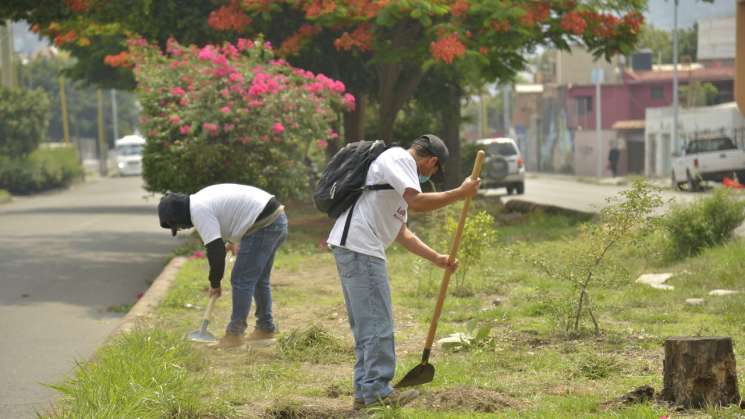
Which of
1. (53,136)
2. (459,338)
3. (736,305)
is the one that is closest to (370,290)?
(459,338)

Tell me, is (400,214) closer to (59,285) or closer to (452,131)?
(59,285)

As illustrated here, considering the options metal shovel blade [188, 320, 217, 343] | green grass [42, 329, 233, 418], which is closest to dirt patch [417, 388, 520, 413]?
green grass [42, 329, 233, 418]

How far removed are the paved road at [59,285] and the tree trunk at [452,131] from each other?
648 centimetres

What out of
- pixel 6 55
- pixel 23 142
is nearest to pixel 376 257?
pixel 23 142

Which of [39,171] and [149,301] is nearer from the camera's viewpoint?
[149,301]

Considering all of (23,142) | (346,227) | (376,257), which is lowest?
(23,142)

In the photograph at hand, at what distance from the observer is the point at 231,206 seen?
9.26 m

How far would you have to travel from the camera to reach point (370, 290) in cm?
681

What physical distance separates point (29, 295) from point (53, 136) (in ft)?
325

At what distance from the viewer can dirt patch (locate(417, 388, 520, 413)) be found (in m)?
6.71

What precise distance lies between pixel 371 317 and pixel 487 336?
7.17ft

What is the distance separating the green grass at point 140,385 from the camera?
21.3ft

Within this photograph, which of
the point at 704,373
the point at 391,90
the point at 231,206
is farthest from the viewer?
the point at 391,90

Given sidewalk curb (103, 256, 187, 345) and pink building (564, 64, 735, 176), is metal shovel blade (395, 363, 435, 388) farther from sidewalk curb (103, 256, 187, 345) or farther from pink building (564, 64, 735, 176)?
pink building (564, 64, 735, 176)
